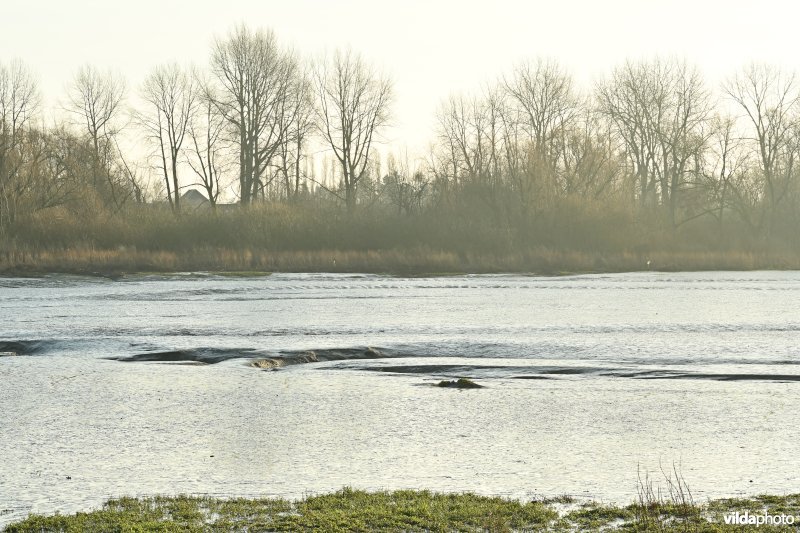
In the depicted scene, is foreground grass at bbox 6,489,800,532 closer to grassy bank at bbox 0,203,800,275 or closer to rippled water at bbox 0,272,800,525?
rippled water at bbox 0,272,800,525

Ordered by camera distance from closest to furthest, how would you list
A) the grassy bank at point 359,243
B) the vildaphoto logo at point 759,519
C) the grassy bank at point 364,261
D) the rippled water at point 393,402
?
the vildaphoto logo at point 759,519 < the rippled water at point 393,402 < the grassy bank at point 364,261 < the grassy bank at point 359,243

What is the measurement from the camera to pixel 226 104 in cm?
6112

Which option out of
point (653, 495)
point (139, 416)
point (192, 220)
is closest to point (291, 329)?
point (139, 416)

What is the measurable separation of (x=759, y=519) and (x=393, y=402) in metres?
5.70

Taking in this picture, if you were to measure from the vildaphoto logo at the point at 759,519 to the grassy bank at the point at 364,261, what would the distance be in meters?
40.3

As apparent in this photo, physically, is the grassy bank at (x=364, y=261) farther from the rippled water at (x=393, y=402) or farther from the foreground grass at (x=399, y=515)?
the foreground grass at (x=399, y=515)

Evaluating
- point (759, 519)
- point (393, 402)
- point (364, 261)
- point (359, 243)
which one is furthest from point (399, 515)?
point (359, 243)

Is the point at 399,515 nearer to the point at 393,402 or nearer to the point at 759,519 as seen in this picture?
the point at 759,519

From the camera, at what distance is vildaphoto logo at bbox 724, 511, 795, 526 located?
260 inches

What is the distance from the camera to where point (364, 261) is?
5034 centimetres

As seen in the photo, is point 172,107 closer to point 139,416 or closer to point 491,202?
point 491,202

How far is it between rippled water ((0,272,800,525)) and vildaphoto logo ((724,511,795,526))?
28.9 inches

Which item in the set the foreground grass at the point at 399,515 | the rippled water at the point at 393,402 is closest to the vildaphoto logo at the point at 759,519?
the foreground grass at the point at 399,515

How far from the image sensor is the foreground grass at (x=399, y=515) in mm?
6691
